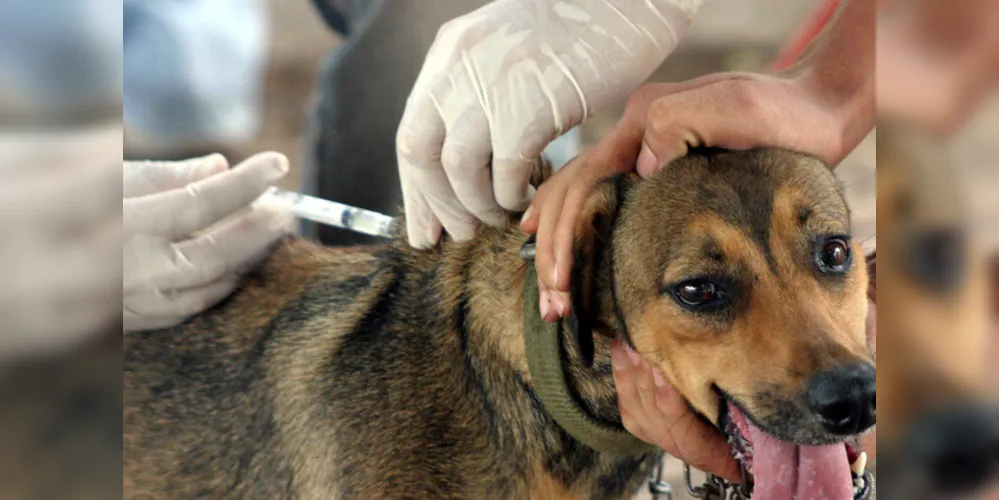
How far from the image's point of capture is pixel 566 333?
3.21 ft

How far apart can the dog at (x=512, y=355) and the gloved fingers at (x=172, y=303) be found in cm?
2

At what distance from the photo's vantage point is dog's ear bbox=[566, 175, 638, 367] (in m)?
0.94

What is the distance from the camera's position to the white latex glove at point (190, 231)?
3.10 feet

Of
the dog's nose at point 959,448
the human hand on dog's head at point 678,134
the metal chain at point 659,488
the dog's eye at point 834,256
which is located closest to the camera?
the dog's nose at point 959,448

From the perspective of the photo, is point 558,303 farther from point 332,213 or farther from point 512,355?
point 332,213

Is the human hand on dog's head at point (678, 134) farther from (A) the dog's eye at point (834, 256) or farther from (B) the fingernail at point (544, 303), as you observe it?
(A) the dog's eye at point (834, 256)

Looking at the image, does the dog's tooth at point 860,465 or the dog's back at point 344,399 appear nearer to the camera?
the dog's tooth at point 860,465

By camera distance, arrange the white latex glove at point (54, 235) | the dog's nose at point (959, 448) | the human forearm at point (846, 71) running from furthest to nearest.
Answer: the human forearm at point (846, 71) < the white latex glove at point (54, 235) < the dog's nose at point (959, 448)

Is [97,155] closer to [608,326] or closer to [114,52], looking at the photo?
[114,52]

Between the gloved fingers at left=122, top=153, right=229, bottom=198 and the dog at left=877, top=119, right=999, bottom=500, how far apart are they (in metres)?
0.72

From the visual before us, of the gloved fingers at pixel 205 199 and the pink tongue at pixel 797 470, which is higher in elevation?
the gloved fingers at pixel 205 199

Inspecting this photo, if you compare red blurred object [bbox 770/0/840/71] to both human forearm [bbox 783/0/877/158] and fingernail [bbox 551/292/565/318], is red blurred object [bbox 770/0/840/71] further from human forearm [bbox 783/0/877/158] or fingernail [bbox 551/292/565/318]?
fingernail [bbox 551/292/565/318]

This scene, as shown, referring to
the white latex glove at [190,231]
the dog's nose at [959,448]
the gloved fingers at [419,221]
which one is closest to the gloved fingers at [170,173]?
the white latex glove at [190,231]

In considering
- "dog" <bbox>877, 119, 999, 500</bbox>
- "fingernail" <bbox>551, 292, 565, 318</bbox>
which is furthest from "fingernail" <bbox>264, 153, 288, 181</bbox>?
"dog" <bbox>877, 119, 999, 500</bbox>
